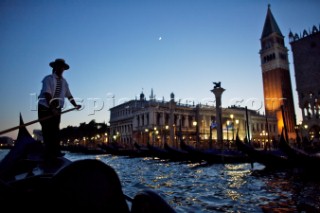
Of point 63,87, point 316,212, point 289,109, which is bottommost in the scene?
point 316,212

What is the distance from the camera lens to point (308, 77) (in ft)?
106

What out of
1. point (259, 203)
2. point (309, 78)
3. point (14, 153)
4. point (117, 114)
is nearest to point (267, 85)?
point (309, 78)

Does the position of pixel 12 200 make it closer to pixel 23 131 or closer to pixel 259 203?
pixel 23 131

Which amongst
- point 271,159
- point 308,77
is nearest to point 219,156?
point 271,159

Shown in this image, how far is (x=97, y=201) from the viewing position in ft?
3.76

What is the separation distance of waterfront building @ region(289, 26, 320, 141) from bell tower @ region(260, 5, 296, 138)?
21.3ft

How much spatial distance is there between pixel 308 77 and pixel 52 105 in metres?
36.8

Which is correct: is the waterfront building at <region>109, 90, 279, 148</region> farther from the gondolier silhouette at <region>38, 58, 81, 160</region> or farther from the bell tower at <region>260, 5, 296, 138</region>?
the gondolier silhouette at <region>38, 58, 81, 160</region>

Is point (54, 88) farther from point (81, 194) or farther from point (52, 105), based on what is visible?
point (81, 194)

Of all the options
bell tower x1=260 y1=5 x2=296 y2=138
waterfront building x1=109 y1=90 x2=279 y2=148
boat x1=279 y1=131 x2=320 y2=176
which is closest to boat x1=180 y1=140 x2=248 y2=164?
boat x1=279 y1=131 x2=320 y2=176

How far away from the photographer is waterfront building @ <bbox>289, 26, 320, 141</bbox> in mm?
30953

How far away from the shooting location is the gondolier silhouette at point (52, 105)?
2.58m

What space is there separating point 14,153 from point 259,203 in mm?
3617

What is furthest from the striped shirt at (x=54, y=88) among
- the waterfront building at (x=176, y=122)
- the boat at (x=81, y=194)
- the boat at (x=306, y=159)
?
the waterfront building at (x=176, y=122)
